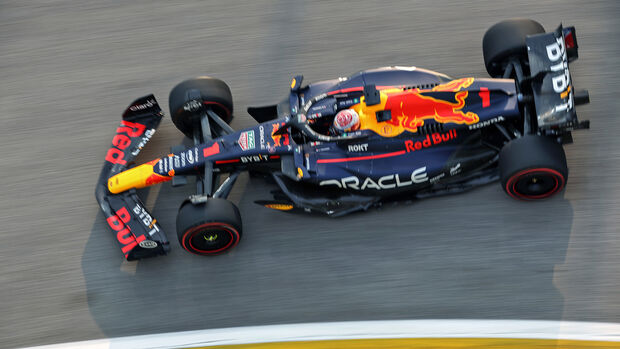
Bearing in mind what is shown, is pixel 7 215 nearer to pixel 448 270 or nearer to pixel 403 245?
pixel 403 245

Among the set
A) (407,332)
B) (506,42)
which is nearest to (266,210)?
(407,332)

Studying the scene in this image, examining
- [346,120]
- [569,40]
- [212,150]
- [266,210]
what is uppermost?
[569,40]

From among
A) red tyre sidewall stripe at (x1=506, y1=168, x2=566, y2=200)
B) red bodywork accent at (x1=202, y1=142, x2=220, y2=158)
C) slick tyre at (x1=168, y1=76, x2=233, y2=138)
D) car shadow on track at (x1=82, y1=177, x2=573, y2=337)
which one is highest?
slick tyre at (x1=168, y1=76, x2=233, y2=138)

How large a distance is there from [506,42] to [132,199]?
3.40 m

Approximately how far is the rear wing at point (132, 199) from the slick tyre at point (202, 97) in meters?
0.23

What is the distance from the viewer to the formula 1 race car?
14.2 feet

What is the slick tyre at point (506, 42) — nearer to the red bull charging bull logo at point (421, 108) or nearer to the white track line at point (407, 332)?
the red bull charging bull logo at point (421, 108)

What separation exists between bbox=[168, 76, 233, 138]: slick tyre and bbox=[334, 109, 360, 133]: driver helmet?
4.06 feet

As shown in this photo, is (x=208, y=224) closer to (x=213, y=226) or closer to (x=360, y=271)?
(x=213, y=226)

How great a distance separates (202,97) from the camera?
16.6ft

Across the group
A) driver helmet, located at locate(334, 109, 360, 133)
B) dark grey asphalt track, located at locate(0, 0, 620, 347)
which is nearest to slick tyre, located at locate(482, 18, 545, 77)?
dark grey asphalt track, located at locate(0, 0, 620, 347)

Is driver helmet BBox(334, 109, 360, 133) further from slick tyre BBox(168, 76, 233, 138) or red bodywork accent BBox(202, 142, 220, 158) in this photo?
slick tyre BBox(168, 76, 233, 138)

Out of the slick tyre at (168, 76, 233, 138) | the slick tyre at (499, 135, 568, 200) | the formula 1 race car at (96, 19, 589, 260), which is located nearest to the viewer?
the slick tyre at (499, 135, 568, 200)

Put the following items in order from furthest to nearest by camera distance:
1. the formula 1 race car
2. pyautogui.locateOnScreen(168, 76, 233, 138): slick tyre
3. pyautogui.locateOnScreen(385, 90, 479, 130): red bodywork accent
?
pyautogui.locateOnScreen(168, 76, 233, 138): slick tyre, pyautogui.locateOnScreen(385, 90, 479, 130): red bodywork accent, the formula 1 race car
